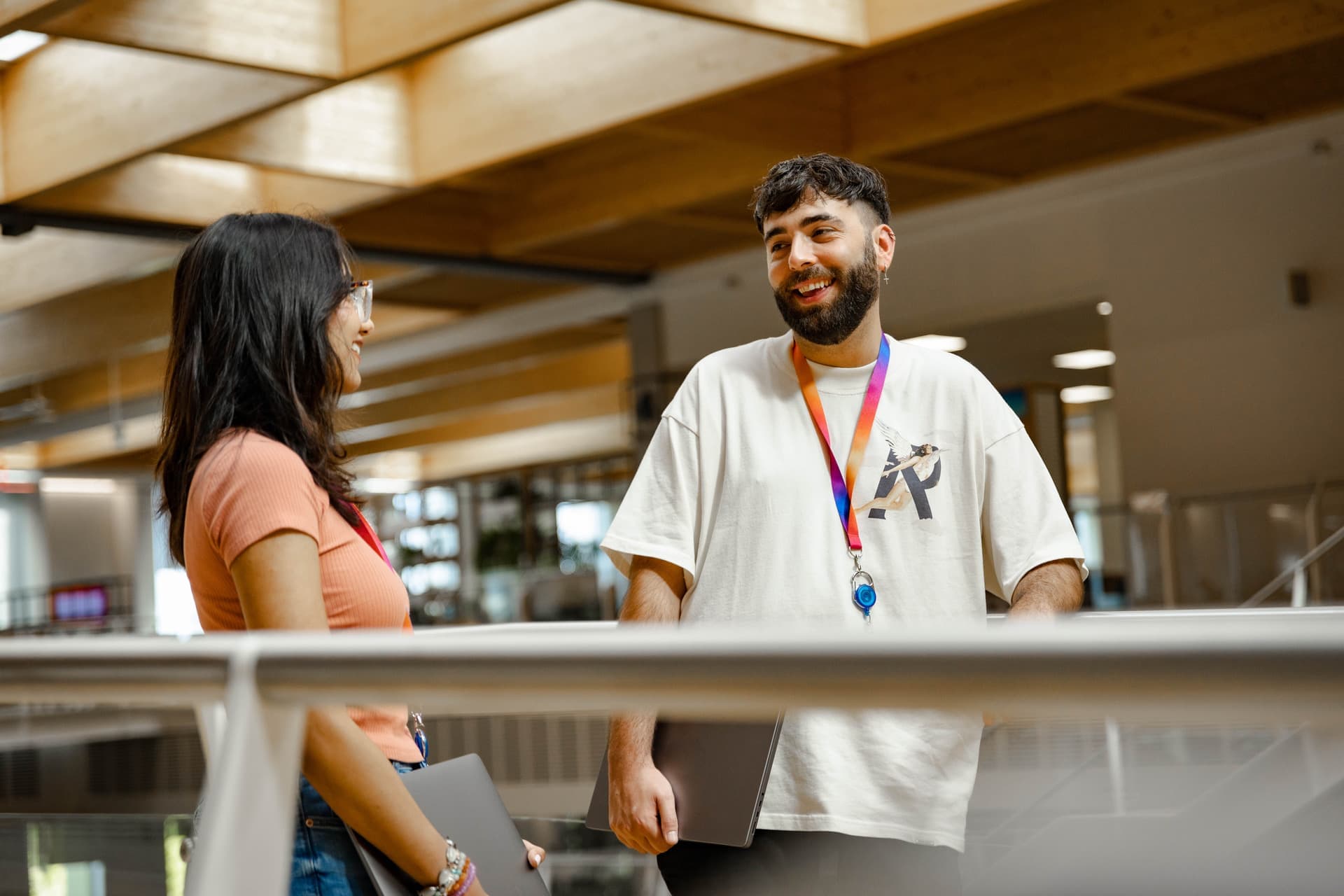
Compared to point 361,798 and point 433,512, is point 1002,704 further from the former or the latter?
point 433,512

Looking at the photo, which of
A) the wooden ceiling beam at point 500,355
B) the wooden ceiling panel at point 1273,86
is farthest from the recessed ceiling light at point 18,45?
the wooden ceiling beam at point 500,355

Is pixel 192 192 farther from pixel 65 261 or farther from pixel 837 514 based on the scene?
pixel 837 514

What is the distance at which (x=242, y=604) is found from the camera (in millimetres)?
1386

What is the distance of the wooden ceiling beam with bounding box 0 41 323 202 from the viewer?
6.98m

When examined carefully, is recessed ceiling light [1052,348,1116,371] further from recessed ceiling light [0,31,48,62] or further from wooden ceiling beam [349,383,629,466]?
recessed ceiling light [0,31,48,62]

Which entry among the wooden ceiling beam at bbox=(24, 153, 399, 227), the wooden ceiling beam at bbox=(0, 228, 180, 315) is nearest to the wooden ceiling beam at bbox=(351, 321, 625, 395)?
the wooden ceiling beam at bbox=(0, 228, 180, 315)

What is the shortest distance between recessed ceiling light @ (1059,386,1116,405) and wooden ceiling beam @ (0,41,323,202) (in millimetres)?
8101

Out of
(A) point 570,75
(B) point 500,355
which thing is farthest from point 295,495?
(B) point 500,355

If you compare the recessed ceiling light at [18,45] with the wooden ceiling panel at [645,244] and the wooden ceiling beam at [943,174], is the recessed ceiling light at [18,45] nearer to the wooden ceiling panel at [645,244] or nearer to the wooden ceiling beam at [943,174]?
the wooden ceiling panel at [645,244]

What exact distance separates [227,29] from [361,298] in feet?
17.0

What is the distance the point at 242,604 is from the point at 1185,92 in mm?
8331

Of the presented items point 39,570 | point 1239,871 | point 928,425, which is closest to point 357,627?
point 928,425

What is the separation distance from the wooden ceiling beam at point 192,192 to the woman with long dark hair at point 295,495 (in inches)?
294

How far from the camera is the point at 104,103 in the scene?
765 cm
